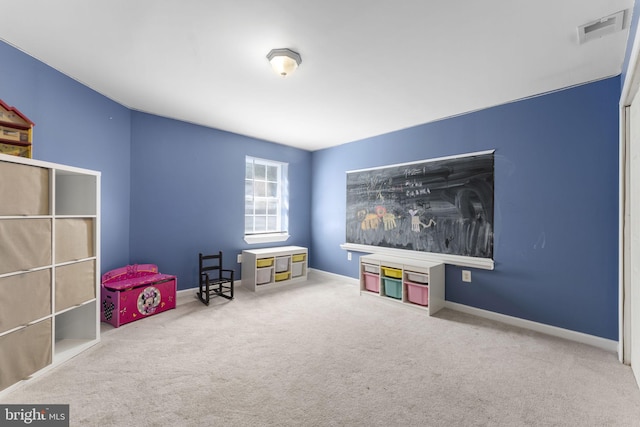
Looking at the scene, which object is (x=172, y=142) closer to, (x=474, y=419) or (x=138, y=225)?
(x=138, y=225)

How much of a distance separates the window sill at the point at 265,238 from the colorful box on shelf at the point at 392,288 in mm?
2004

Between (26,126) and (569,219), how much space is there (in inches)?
180

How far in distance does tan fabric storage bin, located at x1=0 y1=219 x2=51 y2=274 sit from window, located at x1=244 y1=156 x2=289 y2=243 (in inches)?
101

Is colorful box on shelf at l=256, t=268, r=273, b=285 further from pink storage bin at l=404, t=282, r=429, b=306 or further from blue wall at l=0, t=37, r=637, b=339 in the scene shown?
pink storage bin at l=404, t=282, r=429, b=306

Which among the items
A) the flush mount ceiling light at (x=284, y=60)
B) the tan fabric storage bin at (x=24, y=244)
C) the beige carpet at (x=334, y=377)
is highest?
the flush mount ceiling light at (x=284, y=60)

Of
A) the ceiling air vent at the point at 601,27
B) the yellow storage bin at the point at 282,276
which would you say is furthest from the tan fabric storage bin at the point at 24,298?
the ceiling air vent at the point at 601,27

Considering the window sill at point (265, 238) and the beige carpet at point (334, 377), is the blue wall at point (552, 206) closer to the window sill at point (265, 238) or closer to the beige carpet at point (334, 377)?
the beige carpet at point (334, 377)

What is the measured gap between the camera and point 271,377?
6.30 ft

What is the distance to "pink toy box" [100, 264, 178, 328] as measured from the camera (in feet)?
8.87

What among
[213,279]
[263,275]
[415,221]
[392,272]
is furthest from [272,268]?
[415,221]

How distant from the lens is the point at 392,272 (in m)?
3.51

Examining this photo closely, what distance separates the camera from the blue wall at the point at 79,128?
2.12 m

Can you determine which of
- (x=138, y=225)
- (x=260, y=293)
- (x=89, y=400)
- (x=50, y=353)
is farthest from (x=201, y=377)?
(x=138, y=225)

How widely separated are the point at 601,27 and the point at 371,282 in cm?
319
